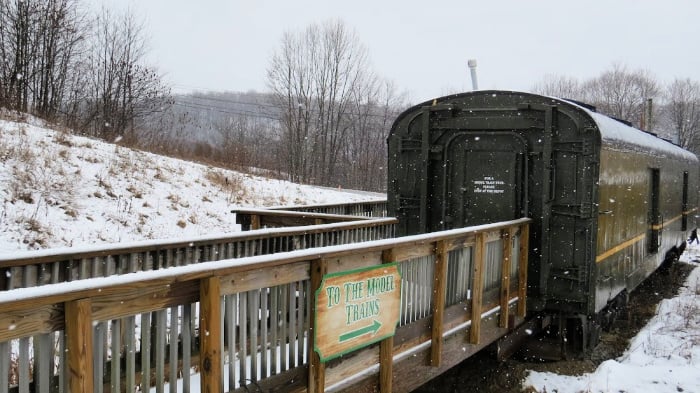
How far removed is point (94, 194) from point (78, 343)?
415 inches

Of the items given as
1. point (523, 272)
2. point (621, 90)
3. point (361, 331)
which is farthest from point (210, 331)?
point (621, 90)

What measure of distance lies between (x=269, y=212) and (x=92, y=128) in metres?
15.5

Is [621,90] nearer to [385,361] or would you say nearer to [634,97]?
[634,97]

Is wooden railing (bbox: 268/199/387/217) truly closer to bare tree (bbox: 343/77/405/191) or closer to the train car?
the train car

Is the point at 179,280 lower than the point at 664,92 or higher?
lower

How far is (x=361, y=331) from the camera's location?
14.4 feet

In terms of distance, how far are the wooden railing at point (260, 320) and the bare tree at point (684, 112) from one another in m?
70.7

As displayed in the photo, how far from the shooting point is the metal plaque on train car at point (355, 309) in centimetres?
406

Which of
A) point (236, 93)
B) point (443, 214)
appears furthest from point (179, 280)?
point (236, 93)

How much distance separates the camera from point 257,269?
3.53 metres

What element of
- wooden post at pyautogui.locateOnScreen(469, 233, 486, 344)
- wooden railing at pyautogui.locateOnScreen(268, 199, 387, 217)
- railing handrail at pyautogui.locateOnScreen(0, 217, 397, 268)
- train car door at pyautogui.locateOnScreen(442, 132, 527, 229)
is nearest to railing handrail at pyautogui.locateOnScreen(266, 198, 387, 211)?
wooden railing at pyautogui.locateOnScreen(268, 199, 387, 217)

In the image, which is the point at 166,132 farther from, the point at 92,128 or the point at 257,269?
the point at 257,269

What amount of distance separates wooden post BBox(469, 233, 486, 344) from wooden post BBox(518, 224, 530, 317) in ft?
5.08

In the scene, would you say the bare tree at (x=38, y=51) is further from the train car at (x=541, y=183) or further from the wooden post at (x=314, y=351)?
the wooden post at (x=314, y=351)
